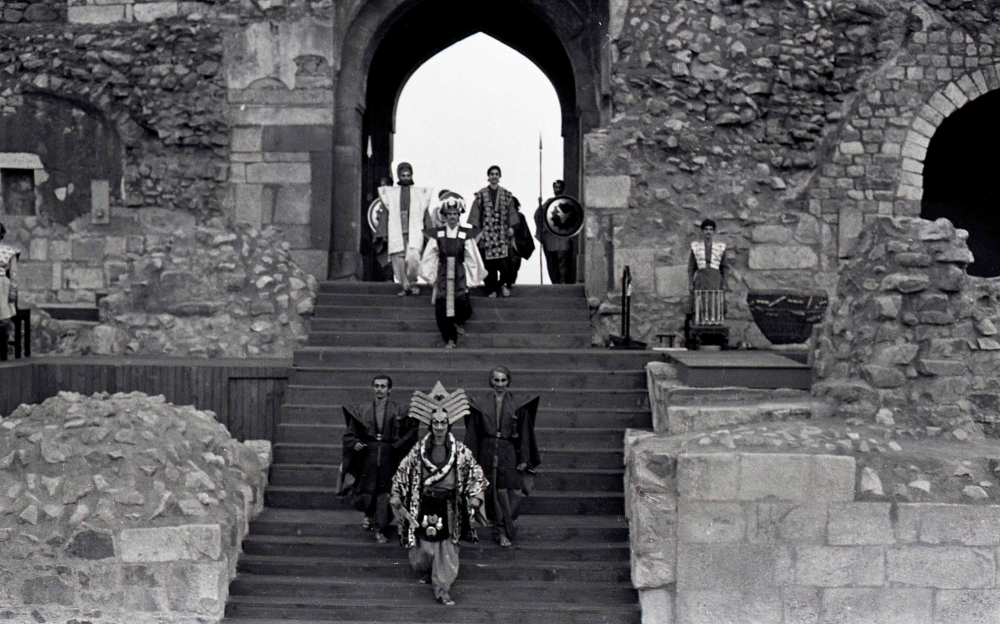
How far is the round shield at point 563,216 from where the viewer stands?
44.9 feet

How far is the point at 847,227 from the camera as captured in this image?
41.8 feet

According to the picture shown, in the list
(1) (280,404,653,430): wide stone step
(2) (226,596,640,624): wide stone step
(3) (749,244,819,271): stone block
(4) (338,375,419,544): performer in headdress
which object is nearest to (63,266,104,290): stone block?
(1) (280,404,653,430): wide stone step

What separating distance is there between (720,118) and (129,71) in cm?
659

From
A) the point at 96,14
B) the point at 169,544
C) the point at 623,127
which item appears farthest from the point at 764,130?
the point at 169,544

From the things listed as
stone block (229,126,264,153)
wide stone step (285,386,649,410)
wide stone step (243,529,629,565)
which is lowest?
wide stone step (243,529,629,565)

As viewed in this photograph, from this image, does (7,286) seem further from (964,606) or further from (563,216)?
(964,606)

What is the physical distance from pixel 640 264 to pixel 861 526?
5.68m

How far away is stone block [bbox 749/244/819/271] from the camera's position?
12.8 m

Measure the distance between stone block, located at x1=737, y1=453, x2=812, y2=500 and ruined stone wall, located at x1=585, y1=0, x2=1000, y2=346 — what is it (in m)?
5.28

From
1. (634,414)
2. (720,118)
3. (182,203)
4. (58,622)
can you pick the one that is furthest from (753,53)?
(58,622)

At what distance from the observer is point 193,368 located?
10.1 m

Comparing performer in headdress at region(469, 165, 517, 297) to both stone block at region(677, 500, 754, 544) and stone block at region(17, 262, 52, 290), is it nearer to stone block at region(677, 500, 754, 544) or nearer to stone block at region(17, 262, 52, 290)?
stone block at region(17, 262, 52, 290)

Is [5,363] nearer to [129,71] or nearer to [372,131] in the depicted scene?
[129,71]

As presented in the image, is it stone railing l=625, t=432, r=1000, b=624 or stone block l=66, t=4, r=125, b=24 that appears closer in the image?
stone railing l=625, t=432, r=1000, b=624
